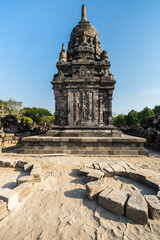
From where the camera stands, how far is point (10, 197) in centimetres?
235

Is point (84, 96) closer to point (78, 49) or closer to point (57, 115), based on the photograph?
point (57, 115)

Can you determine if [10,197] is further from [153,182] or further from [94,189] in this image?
[153,182]

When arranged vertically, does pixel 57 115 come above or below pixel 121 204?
above

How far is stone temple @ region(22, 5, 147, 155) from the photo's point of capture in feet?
21.7

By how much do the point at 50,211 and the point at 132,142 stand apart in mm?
5763

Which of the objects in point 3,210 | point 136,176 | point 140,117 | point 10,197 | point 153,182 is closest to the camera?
point 3,210

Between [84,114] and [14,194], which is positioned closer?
[14,194]

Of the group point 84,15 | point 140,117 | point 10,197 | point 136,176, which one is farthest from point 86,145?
point 140,117

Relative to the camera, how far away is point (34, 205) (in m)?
2.48

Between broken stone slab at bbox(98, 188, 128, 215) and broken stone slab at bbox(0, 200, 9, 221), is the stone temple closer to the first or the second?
broken stone slab at bbox(98, 188, 128, 215)

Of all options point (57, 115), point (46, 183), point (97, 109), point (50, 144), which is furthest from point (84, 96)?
point (46, 183)

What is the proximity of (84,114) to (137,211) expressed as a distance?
254 inches

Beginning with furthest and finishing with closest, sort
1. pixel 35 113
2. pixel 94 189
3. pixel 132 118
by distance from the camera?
pixel 35 113 → pixel 132 118 → pixel 94 189

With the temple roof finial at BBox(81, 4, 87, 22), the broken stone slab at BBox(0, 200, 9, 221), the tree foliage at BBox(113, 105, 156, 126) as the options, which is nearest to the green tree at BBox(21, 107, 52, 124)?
the tree foliage at BBox(113, 105, 156, 126)
